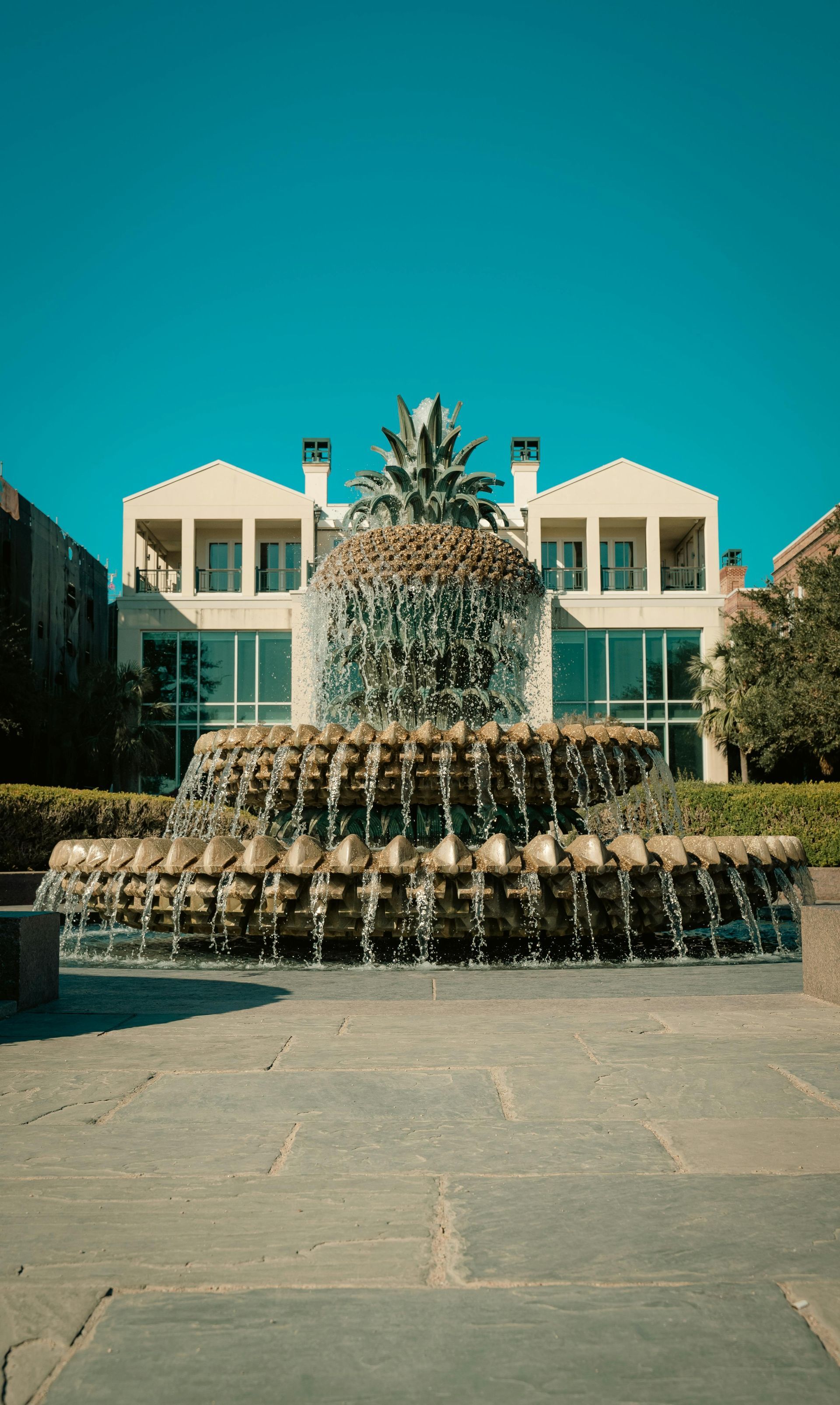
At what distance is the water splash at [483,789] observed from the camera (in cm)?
771

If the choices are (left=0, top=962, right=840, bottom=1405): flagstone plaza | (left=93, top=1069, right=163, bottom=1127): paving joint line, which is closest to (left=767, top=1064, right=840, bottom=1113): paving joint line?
(left=0, top=962, right=840, bottom=1405): flagstone plaza

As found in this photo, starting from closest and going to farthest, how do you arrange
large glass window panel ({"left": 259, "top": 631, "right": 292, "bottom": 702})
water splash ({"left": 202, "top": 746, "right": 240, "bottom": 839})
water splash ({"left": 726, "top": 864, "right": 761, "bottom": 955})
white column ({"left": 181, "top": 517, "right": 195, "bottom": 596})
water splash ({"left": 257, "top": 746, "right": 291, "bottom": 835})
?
water splash ({"left": 726, "top": 864, "right": 761, "bottom": 955})
water splash ({"left": 257, "top": 746, "right": 291, "bottom": 835})
water splash ({"left": 202, "top": 746, "right": 240, "bottom": 839})
large glass window panel ({"left": 259, "top": 631, "right": 292, "bottom": 702})
white column ({"left": 181, "top": 517, "right": 195, "bottom": 596})

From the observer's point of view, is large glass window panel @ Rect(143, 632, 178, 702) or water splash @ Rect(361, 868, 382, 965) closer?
water splash @ Rect(361, 868, 382, 965)

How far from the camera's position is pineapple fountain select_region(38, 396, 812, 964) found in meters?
6.67

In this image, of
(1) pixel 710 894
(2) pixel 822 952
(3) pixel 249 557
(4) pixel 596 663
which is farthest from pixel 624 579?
(2) pixel 822 952

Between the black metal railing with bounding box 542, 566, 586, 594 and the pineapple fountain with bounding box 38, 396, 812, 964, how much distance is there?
2633cm

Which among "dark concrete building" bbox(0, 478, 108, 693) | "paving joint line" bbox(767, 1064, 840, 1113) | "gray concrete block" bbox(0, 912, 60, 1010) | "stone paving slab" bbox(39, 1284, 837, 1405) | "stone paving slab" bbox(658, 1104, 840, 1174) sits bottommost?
"paving joint line" bbox(767, 1064, 840, 1113)

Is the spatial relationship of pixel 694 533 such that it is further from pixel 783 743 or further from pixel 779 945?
pixel 779 945

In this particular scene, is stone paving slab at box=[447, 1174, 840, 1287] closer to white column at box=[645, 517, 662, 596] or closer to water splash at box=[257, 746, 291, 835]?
water splash at box=[257, 746, 291, 835]

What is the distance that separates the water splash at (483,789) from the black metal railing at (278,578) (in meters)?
29.1

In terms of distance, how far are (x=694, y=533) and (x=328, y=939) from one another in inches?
1325

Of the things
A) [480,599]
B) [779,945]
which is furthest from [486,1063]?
[480,599]

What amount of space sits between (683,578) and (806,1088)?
36.7 meters

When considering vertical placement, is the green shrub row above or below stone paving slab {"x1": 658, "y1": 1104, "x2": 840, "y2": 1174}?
above
